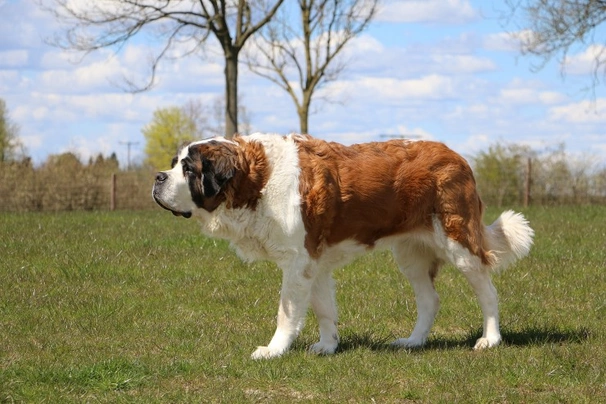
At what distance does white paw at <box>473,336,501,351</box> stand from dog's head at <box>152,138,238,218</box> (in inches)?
94.7

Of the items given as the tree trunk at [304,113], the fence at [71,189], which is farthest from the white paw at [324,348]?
the tree trunk at [304,113]

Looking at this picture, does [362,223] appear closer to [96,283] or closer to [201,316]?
[201,316]

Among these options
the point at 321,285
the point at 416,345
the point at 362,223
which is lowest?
the point at 416,345

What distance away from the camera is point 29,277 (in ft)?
33.9

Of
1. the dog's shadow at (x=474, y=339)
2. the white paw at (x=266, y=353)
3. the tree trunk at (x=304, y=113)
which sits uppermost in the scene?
the tree trunk at (x=304, y=113)

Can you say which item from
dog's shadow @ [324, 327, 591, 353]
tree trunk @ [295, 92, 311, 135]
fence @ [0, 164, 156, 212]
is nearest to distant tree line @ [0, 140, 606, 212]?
fence @ [0, 164, 156, 212]

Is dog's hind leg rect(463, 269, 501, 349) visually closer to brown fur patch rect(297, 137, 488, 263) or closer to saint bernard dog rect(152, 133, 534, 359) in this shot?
saint bernard dog rect(152, 133, 534, 359)

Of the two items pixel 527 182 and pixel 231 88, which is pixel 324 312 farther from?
pixel 527 182

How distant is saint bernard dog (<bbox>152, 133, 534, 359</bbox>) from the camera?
691 centimetres

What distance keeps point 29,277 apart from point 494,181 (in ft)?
62.4

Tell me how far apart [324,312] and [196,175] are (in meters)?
1.49

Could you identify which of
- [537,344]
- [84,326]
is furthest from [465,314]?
[84,326]

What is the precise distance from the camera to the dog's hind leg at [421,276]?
7781 mm

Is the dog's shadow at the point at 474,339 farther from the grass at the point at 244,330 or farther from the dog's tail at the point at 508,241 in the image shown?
the dog's tail at the point at 508,241
